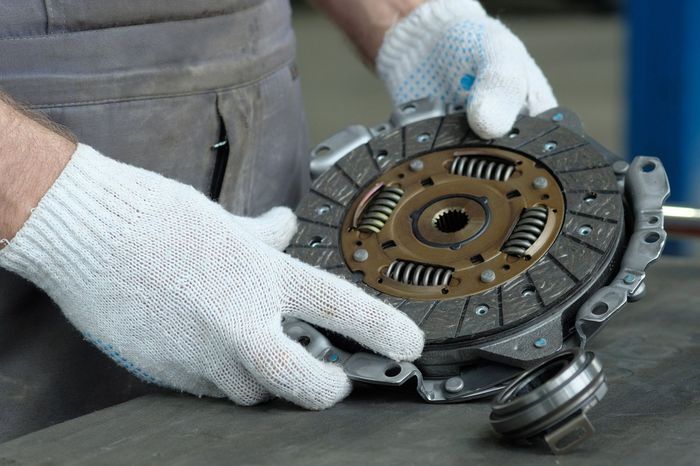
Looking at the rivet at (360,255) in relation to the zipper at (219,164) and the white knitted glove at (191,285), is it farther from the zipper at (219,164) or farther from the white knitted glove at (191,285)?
the zipper at (219,164)

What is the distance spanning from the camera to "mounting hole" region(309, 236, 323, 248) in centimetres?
120

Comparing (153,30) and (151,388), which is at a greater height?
(153,30)

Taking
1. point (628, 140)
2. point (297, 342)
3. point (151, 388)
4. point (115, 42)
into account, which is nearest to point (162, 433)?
point (297, 342)

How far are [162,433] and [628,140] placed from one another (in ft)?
6.90

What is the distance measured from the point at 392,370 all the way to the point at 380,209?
24 cm

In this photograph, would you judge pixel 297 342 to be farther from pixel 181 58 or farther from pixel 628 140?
pixel 628 140

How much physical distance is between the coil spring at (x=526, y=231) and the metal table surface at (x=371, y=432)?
0.17 meters

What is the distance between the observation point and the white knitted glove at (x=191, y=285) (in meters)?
1.01

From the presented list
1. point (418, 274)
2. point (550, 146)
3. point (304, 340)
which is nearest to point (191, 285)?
point (304, 340)

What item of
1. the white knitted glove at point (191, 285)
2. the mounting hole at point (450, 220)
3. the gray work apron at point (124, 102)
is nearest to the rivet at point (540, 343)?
the white knitted glove at point (191, 285)

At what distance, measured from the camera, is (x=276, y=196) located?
143cm

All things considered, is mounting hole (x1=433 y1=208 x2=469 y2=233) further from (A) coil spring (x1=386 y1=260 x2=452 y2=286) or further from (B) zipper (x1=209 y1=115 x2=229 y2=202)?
(B) zipper (x1=209 y1=115 x2=229 y2=202)

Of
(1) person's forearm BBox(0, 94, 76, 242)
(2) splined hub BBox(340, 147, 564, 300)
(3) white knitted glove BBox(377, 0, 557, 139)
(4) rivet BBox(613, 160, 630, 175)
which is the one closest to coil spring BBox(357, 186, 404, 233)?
(2) splined hub BBox(340, 147, 564, 300)

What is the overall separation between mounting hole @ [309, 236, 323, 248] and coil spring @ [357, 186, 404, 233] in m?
0.05
